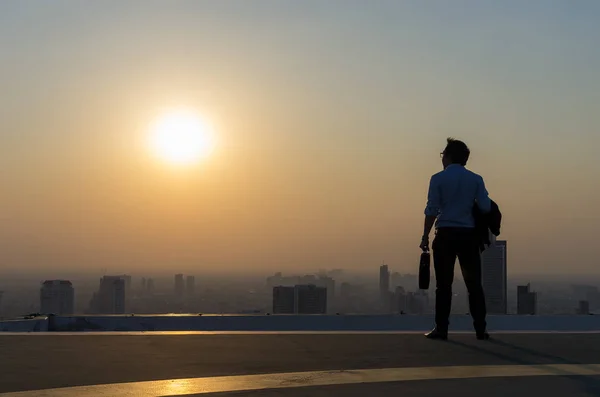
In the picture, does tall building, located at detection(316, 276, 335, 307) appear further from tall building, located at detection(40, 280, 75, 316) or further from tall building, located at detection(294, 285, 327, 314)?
tall building, located at detection(294, 285, 327, 314)

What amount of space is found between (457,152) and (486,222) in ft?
2.75

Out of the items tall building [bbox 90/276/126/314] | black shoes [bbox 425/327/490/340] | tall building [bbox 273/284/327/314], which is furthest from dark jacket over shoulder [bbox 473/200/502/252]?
tall building [bbox 90/276/126/314]

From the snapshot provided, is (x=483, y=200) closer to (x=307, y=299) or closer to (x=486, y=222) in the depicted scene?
(x=486, y=222)

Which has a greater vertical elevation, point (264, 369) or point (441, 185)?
point (441, 185)

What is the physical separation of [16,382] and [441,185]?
199 inches

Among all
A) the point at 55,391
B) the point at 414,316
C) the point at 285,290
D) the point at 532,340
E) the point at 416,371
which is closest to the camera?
the point at 55,391

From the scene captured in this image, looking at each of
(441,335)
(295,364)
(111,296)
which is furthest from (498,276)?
(111,296)

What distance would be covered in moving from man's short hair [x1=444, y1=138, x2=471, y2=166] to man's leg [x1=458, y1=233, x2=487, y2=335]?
840 millimetres

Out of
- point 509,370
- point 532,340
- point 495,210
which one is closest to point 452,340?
point 532,340

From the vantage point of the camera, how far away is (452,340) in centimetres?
880

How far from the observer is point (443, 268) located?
909 cm

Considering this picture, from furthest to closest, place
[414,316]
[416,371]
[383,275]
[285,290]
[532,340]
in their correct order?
[383,275] → [285,290] → [414,316] → [532,340] → [416,371]

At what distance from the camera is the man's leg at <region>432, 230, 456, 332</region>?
9078mm

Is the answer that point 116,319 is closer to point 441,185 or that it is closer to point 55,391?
point 441,185
